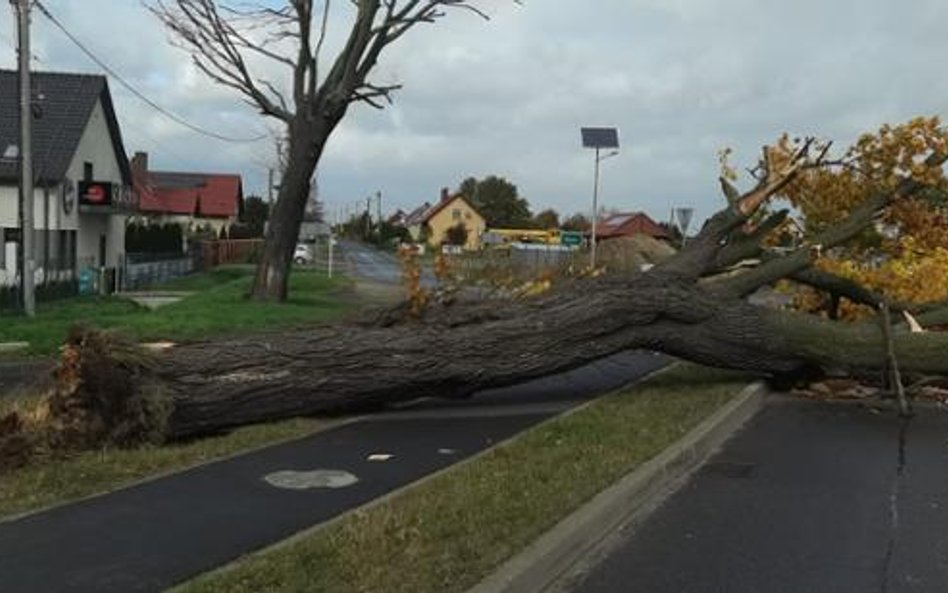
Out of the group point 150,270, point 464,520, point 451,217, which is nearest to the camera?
A: point 464,520

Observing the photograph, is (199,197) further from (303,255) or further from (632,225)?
(632,225)

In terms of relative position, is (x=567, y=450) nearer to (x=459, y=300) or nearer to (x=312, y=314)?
(x=459, y=300)

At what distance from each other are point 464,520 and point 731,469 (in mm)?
3547

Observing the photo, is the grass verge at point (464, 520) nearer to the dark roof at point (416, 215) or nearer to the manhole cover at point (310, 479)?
the manhole cover at point (310, 479)

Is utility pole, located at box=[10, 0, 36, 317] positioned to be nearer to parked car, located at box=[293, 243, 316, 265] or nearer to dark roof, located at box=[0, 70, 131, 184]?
dark roof, located at box=[0, 70, 131, 184]

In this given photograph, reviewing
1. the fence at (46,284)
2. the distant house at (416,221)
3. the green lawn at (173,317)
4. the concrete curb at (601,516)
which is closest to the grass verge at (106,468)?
the concrete curb at (601,516)

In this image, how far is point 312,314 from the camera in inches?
1019

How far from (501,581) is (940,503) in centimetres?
438

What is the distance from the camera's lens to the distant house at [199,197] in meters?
97.3

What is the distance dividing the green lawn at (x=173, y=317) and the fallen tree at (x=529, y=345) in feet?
15.2

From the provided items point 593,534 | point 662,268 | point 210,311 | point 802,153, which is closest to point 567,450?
point 593,534

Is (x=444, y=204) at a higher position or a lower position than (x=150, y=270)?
higher

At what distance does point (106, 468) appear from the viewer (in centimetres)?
912

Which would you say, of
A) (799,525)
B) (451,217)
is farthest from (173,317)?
(451,217)
